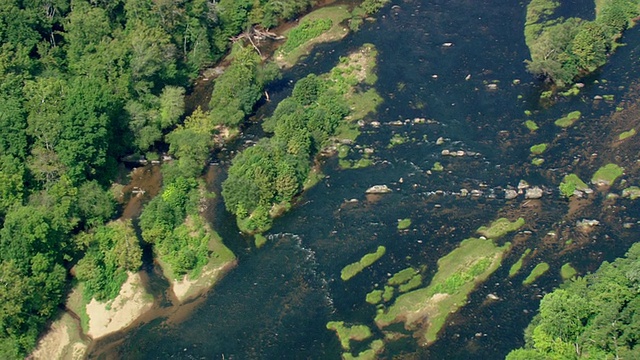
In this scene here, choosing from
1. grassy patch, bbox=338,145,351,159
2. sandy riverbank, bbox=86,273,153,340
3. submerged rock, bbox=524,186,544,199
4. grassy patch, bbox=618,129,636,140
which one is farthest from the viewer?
→ grassy patch, bbox=338,145,351,159

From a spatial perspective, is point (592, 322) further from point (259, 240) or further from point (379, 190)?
point (259, 240)

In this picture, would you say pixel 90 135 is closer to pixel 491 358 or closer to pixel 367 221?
pixel 367 221

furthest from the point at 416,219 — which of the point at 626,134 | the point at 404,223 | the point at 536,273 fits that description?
the point at 626,134

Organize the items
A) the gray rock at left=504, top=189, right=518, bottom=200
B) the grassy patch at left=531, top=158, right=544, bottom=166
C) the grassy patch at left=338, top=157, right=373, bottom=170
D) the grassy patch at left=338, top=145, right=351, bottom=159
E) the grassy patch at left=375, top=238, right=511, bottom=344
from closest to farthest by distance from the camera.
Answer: the grassy patch at left=375, top=238, right=511, bottom=344 → the gray rock at left=504, top=189, right=518, bottom=200 → the grassy patch at left=531, top=158, right=544, bottom=166 → the grassy patch at left=338, top=157, right=373, bottom=170 → the grassy patch at left=338, top=145, right=351, bottom=159

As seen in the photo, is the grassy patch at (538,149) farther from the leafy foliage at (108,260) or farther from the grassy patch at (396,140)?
the leafy foliage at (108,260)

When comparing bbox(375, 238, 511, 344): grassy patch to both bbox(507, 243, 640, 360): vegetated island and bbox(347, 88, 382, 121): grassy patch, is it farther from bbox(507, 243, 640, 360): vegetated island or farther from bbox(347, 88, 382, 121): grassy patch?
bbox(347, 88, 382, 121): grassy patch

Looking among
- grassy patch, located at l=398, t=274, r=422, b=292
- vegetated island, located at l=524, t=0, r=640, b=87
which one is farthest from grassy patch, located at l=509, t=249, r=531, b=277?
vegetated island, located at l=524, t=0, r=640, b=87

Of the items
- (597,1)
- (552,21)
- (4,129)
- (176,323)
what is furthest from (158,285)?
(597,1)
